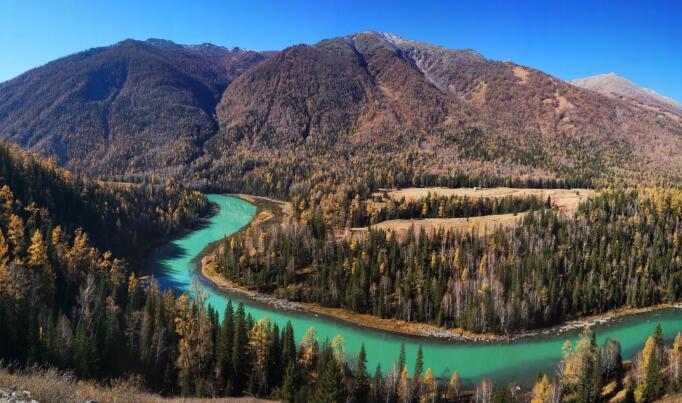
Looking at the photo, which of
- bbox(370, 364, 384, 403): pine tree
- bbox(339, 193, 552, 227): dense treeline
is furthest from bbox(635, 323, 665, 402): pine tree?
bbox(339, 193, 552, 227): dense treeline

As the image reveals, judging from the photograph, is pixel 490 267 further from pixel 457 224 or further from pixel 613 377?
pixel 613 377

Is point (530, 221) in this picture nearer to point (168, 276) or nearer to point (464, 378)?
point (464, 378)

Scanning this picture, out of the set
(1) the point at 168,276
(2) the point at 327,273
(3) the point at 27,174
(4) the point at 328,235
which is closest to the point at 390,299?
(2) the point at 327,273

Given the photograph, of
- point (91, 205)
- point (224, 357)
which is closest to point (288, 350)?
point (224, 357)

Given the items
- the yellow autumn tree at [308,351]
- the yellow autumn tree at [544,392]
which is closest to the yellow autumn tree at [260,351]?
the yellow autumn tree at [308,351]

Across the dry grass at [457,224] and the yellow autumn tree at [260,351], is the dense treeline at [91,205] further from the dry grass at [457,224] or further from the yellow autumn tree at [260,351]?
the dry grass at [457,224]
